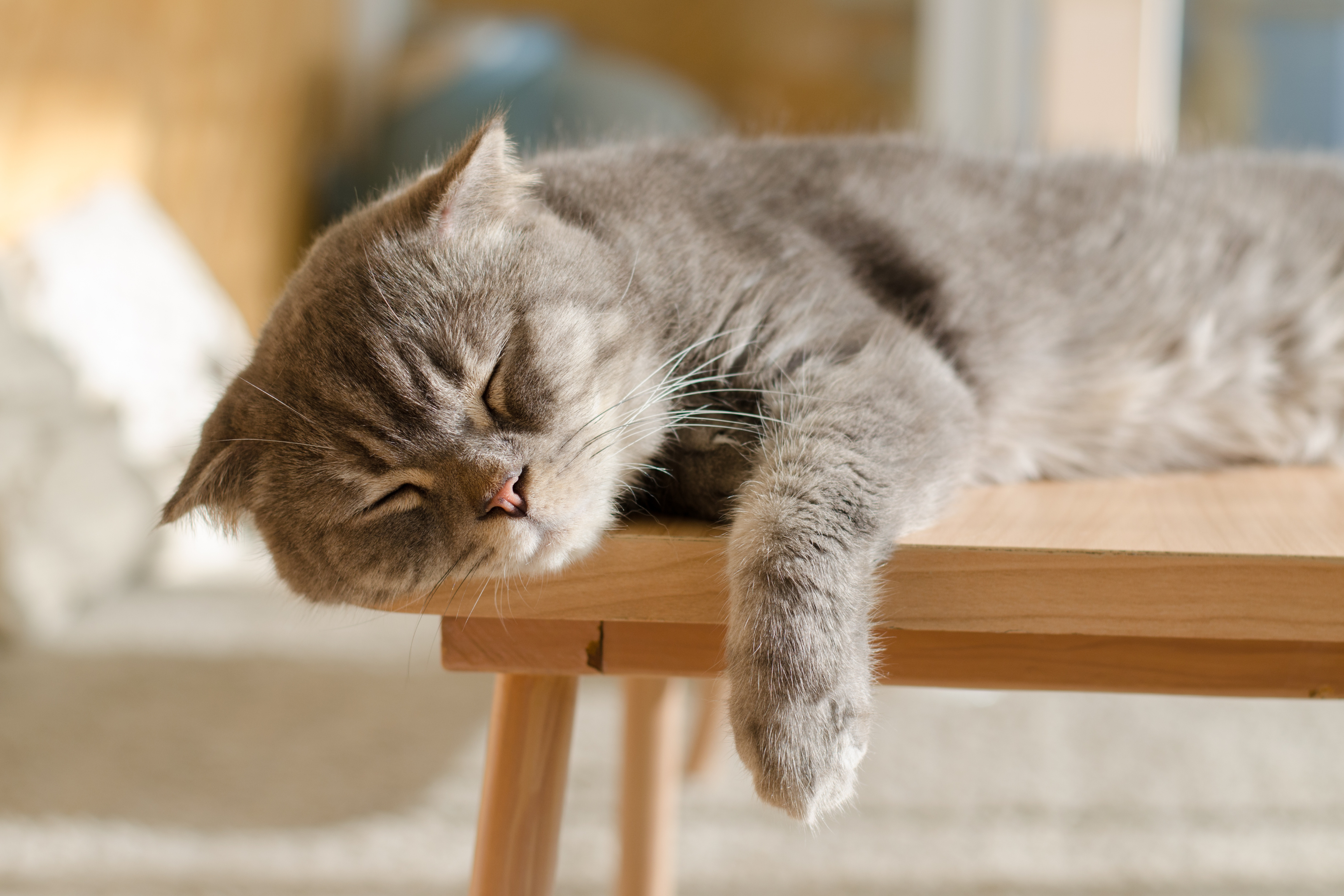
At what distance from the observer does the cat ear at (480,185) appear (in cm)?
78

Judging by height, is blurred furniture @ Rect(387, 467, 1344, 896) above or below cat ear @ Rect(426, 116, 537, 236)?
below

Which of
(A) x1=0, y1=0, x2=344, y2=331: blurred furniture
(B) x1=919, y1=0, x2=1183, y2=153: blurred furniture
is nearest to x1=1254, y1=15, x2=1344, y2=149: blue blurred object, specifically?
(B) x1=919, y1=0, x2=1183, y2=153: blurred furniture

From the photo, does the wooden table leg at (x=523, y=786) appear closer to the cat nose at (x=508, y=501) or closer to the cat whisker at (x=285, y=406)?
the cat nose at (x=508, y=501)

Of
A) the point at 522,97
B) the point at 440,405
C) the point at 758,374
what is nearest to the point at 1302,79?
the point at 522,97

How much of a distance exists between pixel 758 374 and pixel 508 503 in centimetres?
24

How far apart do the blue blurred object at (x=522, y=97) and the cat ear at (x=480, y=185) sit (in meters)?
1.76

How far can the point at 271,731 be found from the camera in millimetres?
1694

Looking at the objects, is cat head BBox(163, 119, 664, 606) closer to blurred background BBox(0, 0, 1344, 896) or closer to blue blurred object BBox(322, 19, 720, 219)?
blurred background BBox(0, 0, 1344, 896)

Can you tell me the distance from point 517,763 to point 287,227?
2.50 m

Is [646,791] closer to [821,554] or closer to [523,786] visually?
[523,786]

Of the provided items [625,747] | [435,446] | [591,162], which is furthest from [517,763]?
[591,162]

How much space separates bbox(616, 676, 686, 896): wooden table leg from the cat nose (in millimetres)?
469

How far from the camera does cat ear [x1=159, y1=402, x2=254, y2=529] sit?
2.62ft

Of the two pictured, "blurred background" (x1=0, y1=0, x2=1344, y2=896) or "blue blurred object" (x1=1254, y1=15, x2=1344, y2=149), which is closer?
"blurred background" (x1=0, y1=0, x2=1344, y2=896)
